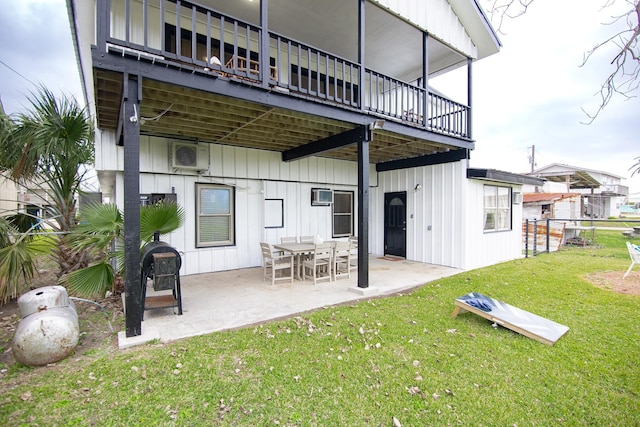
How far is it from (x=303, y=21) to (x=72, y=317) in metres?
6.60

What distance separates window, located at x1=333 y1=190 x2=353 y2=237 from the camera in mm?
9375

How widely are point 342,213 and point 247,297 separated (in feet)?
16.4

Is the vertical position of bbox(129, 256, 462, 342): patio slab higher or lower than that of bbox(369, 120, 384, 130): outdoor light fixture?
lower

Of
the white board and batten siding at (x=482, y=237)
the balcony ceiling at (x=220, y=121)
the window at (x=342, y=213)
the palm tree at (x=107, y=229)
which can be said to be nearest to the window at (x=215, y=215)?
the balcony ceiling at (x=220, y=121)

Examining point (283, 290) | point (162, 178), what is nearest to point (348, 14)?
point (162, 178)

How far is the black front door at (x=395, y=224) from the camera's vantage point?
9062 mm

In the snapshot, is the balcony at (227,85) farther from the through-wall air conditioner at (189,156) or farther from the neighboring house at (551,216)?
the neighboring house at (551,216)

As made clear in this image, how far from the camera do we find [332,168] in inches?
356

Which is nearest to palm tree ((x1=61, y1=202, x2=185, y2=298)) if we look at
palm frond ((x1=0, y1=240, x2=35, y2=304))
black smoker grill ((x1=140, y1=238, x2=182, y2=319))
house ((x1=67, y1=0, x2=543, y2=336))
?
black smoker grill ((x1=140, y1=238, x2=182, y2=319))

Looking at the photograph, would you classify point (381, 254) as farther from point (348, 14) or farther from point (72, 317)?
point (72, 317)

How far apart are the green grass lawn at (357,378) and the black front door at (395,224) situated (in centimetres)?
491

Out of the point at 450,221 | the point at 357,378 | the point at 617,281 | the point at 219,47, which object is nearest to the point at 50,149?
the point at 219,47

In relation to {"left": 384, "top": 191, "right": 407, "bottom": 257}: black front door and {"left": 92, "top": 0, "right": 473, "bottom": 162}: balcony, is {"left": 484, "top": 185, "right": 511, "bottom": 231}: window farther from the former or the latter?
{"left": 384, "top": 191, "right": 407, "bottom": 257}: black front door

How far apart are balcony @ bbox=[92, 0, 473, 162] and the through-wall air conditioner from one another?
239 millimetres
